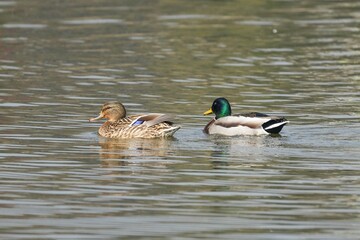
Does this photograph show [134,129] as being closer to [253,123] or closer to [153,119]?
[153,119]

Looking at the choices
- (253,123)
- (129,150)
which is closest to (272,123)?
(253,123)

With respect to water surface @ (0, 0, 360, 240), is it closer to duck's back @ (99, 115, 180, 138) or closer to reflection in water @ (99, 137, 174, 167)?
reflection in water @ (99, 137, 174, 167)

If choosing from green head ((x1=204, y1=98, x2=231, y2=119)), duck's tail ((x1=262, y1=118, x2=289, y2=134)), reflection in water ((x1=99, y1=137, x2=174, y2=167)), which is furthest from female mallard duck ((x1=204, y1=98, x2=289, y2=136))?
reflection in water ((x1=99, y1=137, x2=174, y2=167))

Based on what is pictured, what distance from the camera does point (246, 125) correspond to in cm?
1884

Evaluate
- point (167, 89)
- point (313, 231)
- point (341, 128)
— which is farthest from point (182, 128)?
point (313, 231)

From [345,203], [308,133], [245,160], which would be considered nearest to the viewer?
[345,203]

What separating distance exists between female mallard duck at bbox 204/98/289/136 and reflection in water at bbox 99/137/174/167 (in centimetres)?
71

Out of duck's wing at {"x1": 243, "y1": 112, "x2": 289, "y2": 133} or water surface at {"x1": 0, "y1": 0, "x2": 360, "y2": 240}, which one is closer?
water surface at {"x1": 0, "y1": 0, "x2": 360, "y2": 240}

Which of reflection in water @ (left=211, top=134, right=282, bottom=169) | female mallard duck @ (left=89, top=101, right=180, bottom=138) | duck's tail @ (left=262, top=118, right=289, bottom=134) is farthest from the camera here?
female mallard duck @ (left=89, top=101, right=180, bottom=138)

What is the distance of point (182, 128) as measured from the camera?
64.0 ft

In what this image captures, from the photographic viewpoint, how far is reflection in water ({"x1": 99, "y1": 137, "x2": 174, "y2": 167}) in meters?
16.6

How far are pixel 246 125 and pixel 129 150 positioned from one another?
193 centimetres

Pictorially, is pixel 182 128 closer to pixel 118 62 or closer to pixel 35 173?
pixel 35 173

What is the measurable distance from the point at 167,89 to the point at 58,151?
665 cm
